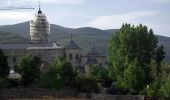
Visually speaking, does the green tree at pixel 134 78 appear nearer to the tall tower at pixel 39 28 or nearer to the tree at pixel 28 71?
the tree at pixel 28 71

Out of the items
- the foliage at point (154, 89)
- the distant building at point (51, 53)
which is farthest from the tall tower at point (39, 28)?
the foliage at point (154, 89)

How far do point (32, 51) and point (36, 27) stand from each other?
16.2 metres

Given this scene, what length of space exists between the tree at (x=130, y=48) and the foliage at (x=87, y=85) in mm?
3800

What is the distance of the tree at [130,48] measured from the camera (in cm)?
8269

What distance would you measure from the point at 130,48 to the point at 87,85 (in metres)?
9.51

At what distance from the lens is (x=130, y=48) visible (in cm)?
8412

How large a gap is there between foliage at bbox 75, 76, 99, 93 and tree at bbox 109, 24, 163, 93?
380 centimetres

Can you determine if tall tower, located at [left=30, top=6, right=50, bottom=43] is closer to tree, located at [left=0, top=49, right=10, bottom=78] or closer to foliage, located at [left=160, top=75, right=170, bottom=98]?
tree, located at [left=0, top=49, right=10, bottom=78]

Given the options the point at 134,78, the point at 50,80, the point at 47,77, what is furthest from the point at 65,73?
the point at 134,78

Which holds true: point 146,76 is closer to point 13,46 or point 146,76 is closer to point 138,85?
point 138,85

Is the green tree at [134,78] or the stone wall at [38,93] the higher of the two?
the green tree at [134,78]

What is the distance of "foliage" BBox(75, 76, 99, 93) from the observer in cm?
7788

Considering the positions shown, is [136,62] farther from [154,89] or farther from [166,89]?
[166,89]

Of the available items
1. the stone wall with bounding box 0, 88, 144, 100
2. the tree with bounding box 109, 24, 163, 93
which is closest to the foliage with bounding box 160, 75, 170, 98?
the stone wall with bounding box 0, 88, 144, 100
